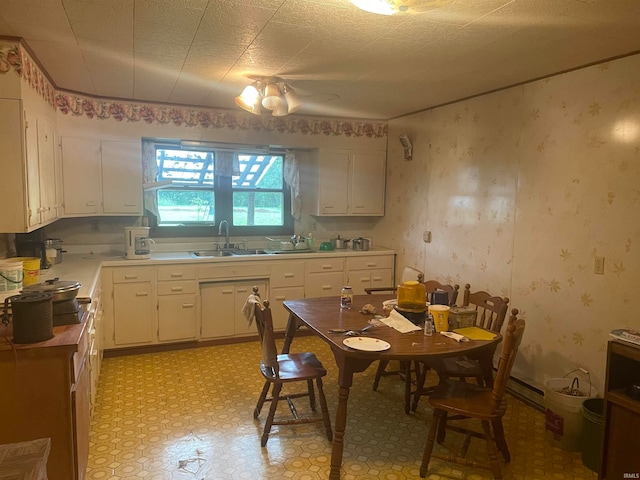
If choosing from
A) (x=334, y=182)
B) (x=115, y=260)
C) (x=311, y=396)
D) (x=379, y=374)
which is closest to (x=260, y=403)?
(x=311, y=396)

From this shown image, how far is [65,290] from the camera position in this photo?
2334mm

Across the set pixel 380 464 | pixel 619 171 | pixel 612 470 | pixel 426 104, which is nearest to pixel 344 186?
pixel 426 104

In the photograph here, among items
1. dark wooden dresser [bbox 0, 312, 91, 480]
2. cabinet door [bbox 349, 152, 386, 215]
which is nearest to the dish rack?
cabinet door [bbox 349, 152, 386, 215]

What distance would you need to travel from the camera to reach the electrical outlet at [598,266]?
2.83 m

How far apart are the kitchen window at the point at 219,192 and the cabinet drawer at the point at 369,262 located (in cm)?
86

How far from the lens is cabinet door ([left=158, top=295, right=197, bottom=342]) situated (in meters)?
4.21

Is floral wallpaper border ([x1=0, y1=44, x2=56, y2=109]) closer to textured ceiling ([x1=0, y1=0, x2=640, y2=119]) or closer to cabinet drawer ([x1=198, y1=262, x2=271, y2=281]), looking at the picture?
textured ceiling ([x1=0, y1=0, x2=640, y2=119])

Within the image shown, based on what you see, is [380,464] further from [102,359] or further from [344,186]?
[344,186]

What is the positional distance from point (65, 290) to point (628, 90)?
3.32 m

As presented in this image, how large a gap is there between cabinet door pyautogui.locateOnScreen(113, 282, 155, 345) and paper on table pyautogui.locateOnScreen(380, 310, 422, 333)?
233cm

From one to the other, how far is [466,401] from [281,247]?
304 centimetres

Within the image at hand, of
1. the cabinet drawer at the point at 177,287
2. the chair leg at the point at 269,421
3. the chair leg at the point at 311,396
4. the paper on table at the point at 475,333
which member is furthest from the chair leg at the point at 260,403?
the cabinet drawer at the point at 177,287

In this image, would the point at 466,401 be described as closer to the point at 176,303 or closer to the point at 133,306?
the point at 176,303

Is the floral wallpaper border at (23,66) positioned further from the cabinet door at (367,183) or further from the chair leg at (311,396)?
the cabinet door at (367,183)
